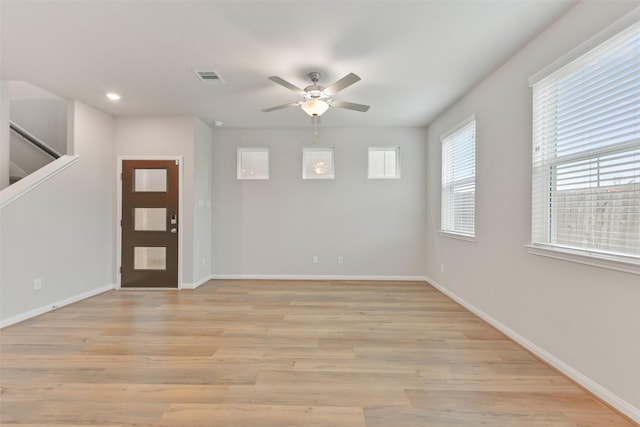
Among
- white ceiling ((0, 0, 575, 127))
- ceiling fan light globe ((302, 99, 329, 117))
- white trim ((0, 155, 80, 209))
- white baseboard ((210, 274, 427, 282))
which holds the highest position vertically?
white ceiling ((0, 0, 575, 127))

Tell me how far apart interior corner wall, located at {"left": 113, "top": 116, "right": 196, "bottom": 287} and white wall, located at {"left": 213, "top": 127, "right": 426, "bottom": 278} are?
2.31 ft

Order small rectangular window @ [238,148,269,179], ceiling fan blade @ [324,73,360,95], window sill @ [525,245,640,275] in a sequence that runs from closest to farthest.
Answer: window sill @ [525,245,640,275]
ceiling fan blade @ [324,73,360,95]
small rectangular window @ [238,148,269,179]

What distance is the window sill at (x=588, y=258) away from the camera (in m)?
1.70

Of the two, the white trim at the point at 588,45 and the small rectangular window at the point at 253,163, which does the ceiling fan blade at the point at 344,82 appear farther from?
the small rectangular window at the point at 253,163

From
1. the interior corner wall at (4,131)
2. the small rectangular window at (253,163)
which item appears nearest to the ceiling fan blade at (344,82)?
the small rectangular window at (253,163)

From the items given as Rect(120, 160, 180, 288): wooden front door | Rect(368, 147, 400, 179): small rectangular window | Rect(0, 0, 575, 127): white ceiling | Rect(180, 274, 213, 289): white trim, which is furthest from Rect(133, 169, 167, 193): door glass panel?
Rect(368, 147, 400, 179): small rectangular window

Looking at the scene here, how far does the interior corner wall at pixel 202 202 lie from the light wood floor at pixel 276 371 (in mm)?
1253

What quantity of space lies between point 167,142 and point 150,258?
191 centimetres

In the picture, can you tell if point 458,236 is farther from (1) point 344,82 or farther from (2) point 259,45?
(2) point 259,45

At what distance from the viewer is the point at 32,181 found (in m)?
3.42

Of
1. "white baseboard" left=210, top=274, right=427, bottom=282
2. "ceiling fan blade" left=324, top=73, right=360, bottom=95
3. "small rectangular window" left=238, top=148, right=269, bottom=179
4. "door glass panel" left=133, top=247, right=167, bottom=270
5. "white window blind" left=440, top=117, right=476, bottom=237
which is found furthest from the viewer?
"small rectangular window" left=238, top=148, right=269, bottom=179

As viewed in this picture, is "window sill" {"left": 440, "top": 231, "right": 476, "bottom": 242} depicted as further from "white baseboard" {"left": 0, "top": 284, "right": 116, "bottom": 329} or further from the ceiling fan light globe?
"white baseboard" {"left": 0, "top": 284, "right": 116, "bottom": 329}

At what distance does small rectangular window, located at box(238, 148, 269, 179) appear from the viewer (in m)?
5.39

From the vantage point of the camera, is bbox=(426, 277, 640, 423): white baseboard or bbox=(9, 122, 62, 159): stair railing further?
bbox=(9, 122, 62, 159): stair railing
